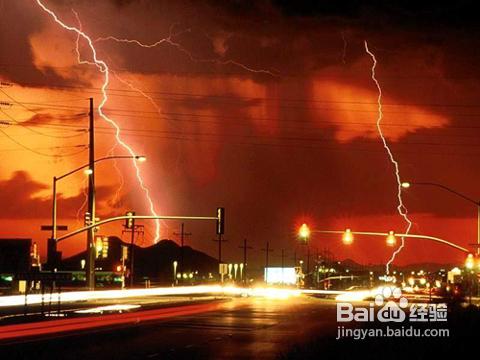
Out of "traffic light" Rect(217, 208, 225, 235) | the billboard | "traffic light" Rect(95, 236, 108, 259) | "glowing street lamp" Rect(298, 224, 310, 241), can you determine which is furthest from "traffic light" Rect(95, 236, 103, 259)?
the billboard

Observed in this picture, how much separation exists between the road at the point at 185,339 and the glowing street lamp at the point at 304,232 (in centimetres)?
1688

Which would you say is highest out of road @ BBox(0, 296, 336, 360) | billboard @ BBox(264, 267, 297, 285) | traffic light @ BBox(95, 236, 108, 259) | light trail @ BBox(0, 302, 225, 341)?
traffic light @ BBox(95, 236, 108, 259)

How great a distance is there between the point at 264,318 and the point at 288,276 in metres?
109

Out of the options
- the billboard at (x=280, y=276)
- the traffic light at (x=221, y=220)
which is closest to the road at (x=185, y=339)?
the traffic light at (x=221, y=220)

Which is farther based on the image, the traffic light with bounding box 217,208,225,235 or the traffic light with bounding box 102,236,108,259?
the traffic light with bounding box 102,236,108,259

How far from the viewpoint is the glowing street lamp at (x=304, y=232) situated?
Result: 57000mm

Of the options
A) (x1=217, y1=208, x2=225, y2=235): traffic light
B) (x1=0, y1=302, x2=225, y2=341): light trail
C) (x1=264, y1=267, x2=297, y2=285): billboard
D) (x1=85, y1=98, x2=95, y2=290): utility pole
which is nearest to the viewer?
(x1=0, y1=302, x2=225, y2=341): light trail

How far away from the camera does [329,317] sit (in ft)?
132

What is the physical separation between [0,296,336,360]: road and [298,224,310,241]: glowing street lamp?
16.9 m

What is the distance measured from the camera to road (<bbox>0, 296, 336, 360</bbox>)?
2186 centimetres

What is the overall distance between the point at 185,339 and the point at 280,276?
122m

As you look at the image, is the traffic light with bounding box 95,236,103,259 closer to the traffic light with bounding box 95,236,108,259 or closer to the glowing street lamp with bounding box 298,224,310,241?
the traffic light with bounding box 95,236,108,259

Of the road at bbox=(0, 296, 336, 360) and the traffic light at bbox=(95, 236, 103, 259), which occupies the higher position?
A: the traffic light at bbox=(95, 236, 103, 259)

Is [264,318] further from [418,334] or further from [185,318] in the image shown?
[418,334]
